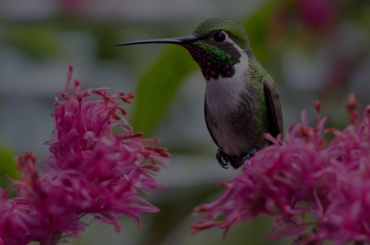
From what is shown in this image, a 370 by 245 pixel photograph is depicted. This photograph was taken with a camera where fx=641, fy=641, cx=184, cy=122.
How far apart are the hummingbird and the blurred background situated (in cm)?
45

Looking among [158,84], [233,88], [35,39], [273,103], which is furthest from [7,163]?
[35,39]

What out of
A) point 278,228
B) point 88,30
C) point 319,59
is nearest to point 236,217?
point 278,228

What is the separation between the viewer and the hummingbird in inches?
78.6

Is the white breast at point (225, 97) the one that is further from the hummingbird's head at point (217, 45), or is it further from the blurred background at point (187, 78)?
the blurred background at point (187, 78)

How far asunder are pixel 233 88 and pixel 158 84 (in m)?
0.46

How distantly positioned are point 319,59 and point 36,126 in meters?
A: 1.86

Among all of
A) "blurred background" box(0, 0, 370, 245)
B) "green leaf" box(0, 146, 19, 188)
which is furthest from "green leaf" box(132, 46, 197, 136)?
"green leaf" box(0, 146, 19, 188)

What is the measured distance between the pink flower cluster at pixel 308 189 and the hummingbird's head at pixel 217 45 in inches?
22.7

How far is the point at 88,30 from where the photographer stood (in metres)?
4.44

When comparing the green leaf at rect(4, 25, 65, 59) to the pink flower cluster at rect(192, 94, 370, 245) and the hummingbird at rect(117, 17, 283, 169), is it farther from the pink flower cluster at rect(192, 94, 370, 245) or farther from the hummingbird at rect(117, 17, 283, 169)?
the pink flower cluster at rect(192, 94, 370, 245)

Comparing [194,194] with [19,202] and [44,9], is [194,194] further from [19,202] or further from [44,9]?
[44,9]

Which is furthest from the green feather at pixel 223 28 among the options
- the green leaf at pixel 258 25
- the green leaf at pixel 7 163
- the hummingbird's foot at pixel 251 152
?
the green leaf at pixel 7 163

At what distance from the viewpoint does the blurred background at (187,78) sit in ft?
9.37

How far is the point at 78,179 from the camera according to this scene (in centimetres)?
141
